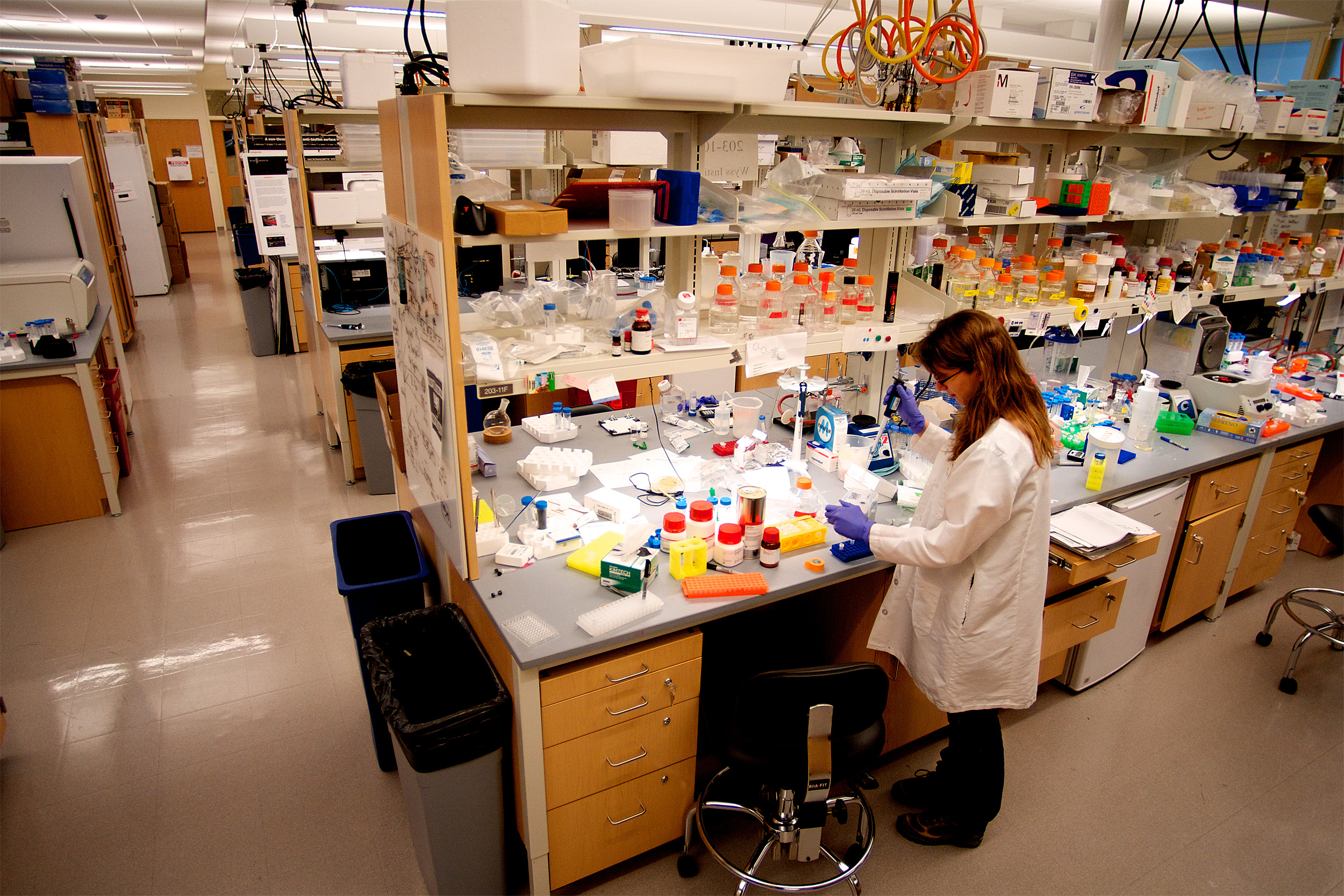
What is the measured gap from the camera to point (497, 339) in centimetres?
226

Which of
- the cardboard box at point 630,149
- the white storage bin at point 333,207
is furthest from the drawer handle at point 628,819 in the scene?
the white storage bin at point 333,207

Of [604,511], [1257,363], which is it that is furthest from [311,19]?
[1257,363]

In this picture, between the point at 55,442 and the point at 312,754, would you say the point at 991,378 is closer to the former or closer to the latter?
the point at 312,754

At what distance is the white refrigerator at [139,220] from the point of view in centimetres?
838

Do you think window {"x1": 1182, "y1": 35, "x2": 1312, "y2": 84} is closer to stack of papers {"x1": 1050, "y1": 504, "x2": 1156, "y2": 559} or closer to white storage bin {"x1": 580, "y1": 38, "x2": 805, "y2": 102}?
stack of papers {"x1": 1050, "y1": 504, "x2": 1156, "y2": 559}

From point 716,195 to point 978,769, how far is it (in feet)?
5.88

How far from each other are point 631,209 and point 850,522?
3.40 feet

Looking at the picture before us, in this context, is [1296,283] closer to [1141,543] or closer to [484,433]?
[1141,543]

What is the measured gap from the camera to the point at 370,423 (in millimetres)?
3982

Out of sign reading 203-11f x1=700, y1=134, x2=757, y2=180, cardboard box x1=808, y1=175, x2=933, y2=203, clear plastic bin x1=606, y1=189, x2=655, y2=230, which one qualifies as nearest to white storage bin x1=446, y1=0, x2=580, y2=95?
clear plastic bin x1=606, y1=189, x2=655, y2=230

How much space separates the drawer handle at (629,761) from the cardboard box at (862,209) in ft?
5.47

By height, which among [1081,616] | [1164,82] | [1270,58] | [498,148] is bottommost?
[1081,616]

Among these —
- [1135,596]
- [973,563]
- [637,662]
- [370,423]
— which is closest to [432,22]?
[370,423]

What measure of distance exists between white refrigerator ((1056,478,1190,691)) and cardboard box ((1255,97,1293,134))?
1789mm
